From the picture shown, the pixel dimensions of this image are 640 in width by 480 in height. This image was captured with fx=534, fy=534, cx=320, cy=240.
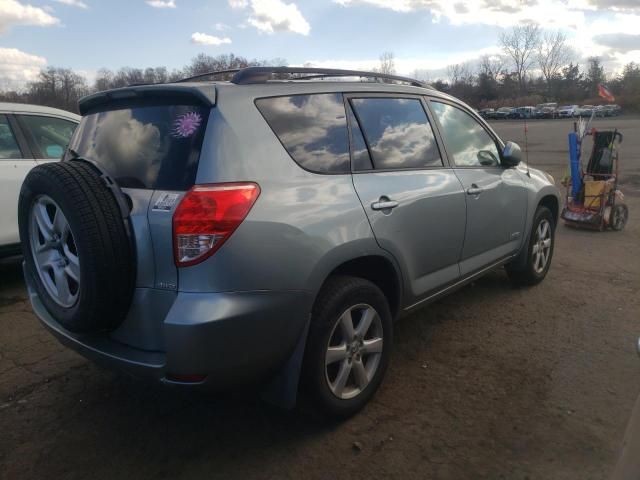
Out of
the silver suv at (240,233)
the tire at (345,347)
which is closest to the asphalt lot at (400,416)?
the tire at (345,347)

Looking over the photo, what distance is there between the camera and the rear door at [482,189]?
3.80 metres

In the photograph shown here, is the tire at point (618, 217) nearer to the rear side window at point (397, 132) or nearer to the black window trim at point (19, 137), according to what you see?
the rear side window at point (397, 132)

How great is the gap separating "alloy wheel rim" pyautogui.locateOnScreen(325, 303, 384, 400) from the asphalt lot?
0.69 ft

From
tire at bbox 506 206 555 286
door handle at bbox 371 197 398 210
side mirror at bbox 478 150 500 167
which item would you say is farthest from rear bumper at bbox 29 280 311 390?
tire at bbox 506 206 555 286

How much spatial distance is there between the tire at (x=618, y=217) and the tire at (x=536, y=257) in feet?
9.66

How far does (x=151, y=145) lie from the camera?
254 cm

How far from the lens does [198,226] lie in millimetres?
2238

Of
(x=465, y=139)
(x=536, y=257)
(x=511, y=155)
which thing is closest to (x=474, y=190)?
(x=465, y=139)

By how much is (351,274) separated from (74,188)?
145 centimetres

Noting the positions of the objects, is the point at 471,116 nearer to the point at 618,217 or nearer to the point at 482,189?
the point at 482,189

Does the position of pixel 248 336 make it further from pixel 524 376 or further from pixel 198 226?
pixel 524 376

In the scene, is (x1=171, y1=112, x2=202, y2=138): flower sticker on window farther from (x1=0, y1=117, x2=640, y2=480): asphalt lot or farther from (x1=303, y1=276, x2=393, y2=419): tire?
(x1=0, y1=117, x2=640, y2=480): asphalt lot

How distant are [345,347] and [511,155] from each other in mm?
2373

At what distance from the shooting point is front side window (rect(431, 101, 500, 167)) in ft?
12.6
